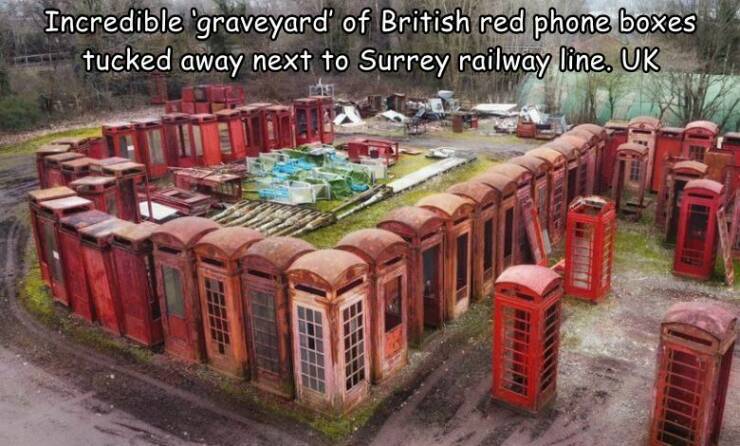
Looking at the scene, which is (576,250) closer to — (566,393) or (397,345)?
(566,393)

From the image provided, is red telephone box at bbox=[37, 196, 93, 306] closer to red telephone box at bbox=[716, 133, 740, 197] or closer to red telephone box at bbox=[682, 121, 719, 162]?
red telephone box at bbox=[716, 133, 740, 197]

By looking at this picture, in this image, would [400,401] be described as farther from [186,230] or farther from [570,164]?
[570,164]

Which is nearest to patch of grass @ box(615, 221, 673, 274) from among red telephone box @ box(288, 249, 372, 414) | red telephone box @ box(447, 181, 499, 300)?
red telephone box @ box(447, 181, 499, 300)

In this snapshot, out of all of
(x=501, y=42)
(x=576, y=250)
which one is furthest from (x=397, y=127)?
(x=576, y=250)

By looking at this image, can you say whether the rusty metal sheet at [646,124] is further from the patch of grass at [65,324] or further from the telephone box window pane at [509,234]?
the patch of grass at [65,324]

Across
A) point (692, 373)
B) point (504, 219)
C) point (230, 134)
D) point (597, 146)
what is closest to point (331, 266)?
point (692, 373)

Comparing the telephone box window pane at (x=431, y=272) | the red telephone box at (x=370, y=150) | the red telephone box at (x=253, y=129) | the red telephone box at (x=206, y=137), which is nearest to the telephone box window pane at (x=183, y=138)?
the red telephone box at (x=206, y=137)
